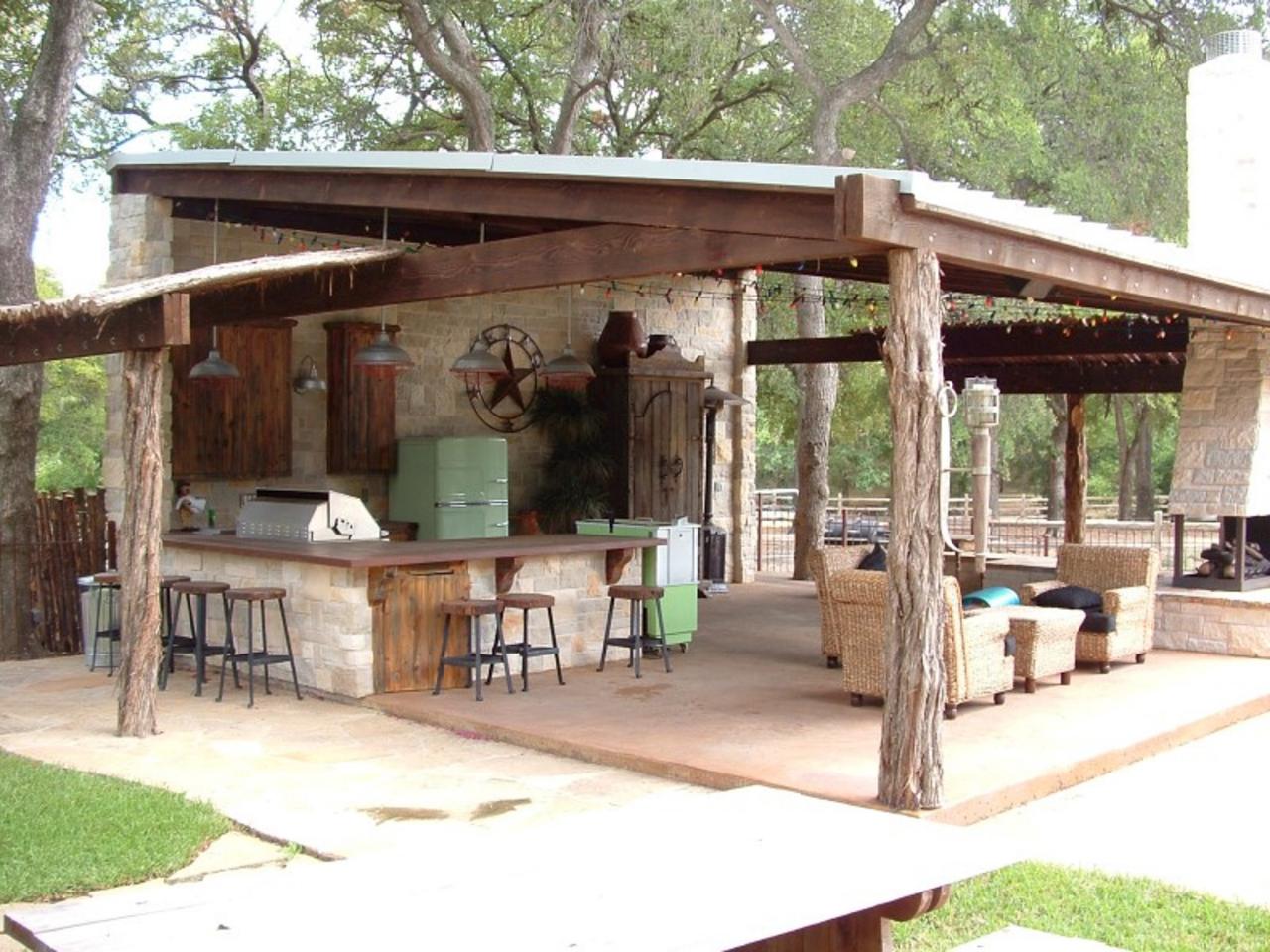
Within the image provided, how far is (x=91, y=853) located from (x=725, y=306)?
11.1 metres

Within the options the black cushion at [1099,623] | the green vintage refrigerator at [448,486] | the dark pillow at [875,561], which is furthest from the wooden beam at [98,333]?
the black cushion at [1099,623]

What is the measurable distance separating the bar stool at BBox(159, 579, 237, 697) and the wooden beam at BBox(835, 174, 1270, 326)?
508cm

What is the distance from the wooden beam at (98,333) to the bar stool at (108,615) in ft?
5.79

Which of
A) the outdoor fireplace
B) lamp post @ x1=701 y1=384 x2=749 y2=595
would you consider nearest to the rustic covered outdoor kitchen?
the outdoor fireplace

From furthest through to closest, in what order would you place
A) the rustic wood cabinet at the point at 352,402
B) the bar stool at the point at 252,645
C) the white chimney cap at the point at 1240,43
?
1. the rustic wood cabinet at the point at 352,402
2. the white chimney cap at the point at 1240,43
3. the bar stool at the point at 252,645

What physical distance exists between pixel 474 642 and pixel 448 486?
371cm

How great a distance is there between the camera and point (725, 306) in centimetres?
1557

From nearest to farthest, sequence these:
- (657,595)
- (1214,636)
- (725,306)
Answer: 1. (657,595)
2. (1214,636)
3. (725,306)

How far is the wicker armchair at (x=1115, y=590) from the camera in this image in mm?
9461

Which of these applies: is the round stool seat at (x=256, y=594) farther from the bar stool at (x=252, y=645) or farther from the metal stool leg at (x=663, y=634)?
the metal stool leg at (x=663, y=634)

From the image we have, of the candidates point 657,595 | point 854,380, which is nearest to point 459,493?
point 657,595

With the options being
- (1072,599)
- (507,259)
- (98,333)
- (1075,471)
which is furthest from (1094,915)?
(1075,471)

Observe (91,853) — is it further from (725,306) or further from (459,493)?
(725,306)

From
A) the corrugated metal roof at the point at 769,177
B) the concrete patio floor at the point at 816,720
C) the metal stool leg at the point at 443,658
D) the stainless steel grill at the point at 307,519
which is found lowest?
the concrete patio floor at the point at 816,720
